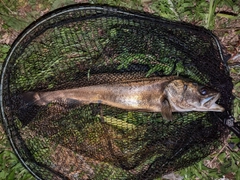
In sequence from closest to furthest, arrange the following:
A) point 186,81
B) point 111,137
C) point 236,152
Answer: point 186,81 < point 111,137 < point 236,152

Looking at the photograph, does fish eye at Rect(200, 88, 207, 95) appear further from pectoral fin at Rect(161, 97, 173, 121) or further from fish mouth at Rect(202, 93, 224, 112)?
pectoral fin at Rect(161, 97, 173, 121)

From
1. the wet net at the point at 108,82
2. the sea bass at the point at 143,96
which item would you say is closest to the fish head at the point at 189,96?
the sea bass at the point at 143,96

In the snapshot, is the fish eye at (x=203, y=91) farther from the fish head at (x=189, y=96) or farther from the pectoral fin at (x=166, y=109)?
the pectoral fin at (x=166, y=109)

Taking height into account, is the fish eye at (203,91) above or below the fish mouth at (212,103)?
above

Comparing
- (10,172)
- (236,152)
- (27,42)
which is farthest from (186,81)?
(10,172)

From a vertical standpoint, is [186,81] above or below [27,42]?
below

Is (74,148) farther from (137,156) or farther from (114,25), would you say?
(114,25)

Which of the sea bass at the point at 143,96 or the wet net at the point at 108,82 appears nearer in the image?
the sea bass at the point at 143,96
